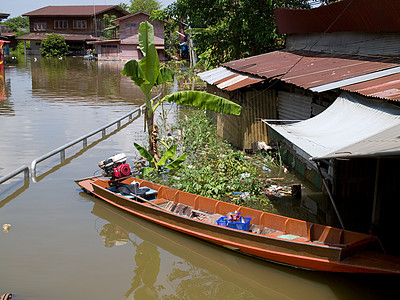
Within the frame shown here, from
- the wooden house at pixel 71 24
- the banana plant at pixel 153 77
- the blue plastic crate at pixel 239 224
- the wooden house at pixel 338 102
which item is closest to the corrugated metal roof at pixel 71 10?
the wooden house at pixel 71 24

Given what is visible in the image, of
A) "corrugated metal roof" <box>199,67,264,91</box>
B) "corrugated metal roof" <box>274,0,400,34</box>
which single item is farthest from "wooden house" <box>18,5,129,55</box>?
"corrugated metal roof" <box>274,0,400,34</box>

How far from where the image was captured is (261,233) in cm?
818

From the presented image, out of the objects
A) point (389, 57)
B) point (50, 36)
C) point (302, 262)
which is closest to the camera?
point (302, 262)

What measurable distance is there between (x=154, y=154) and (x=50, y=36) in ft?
170

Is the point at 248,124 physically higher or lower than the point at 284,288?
higher

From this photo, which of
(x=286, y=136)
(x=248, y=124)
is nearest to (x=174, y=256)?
(x=286, y=136)

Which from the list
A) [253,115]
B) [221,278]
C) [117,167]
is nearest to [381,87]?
[221,278]

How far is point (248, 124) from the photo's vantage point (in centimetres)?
1362

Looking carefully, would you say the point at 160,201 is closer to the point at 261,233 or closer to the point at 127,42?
the point at 261,233

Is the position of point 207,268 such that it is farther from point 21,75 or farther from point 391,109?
point 21,75

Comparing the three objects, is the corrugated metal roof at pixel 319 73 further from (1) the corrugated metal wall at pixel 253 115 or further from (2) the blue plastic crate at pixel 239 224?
(2) the blue plastic crate at pixel 239 224

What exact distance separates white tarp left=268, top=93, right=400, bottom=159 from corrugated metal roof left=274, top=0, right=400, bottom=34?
Result: 8.33 feet

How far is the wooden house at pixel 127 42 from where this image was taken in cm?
5319

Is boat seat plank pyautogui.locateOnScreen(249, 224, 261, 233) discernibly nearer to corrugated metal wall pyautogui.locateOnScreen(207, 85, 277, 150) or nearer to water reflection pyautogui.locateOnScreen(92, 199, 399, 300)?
water reflection pyautogui.locateOnScreen(92, 199, 399, 300)
